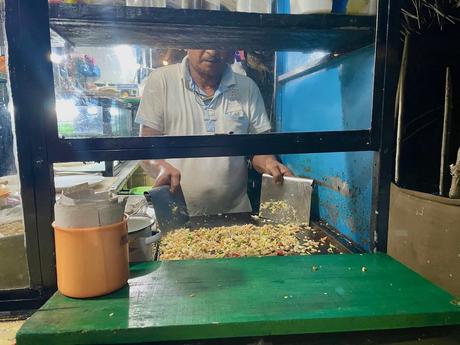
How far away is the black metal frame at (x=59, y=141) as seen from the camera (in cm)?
86

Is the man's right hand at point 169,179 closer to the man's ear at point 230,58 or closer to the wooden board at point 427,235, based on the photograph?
the man's ear at point 230,58

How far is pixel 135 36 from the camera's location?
3.93 ft

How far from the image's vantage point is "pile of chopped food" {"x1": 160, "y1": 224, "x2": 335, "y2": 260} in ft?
4.18

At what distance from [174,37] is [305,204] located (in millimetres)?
972

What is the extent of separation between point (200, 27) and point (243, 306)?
850 mm

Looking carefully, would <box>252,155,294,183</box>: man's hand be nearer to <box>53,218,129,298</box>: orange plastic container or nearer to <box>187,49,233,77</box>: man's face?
<box>187,49,233,77</box>: man's face

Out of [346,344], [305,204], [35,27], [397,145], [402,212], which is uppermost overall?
[35,27]

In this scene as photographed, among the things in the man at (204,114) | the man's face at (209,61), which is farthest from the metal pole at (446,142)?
the man's face at (209,61)

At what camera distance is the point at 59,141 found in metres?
0.92

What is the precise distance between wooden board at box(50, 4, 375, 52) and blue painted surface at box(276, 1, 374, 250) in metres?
0.14

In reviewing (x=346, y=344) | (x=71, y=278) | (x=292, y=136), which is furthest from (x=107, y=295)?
(x=292, y=136)

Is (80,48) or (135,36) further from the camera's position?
(80,48)

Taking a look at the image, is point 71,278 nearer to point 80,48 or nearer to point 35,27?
point 35,27

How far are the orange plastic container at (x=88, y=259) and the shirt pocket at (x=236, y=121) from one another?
1.33m
